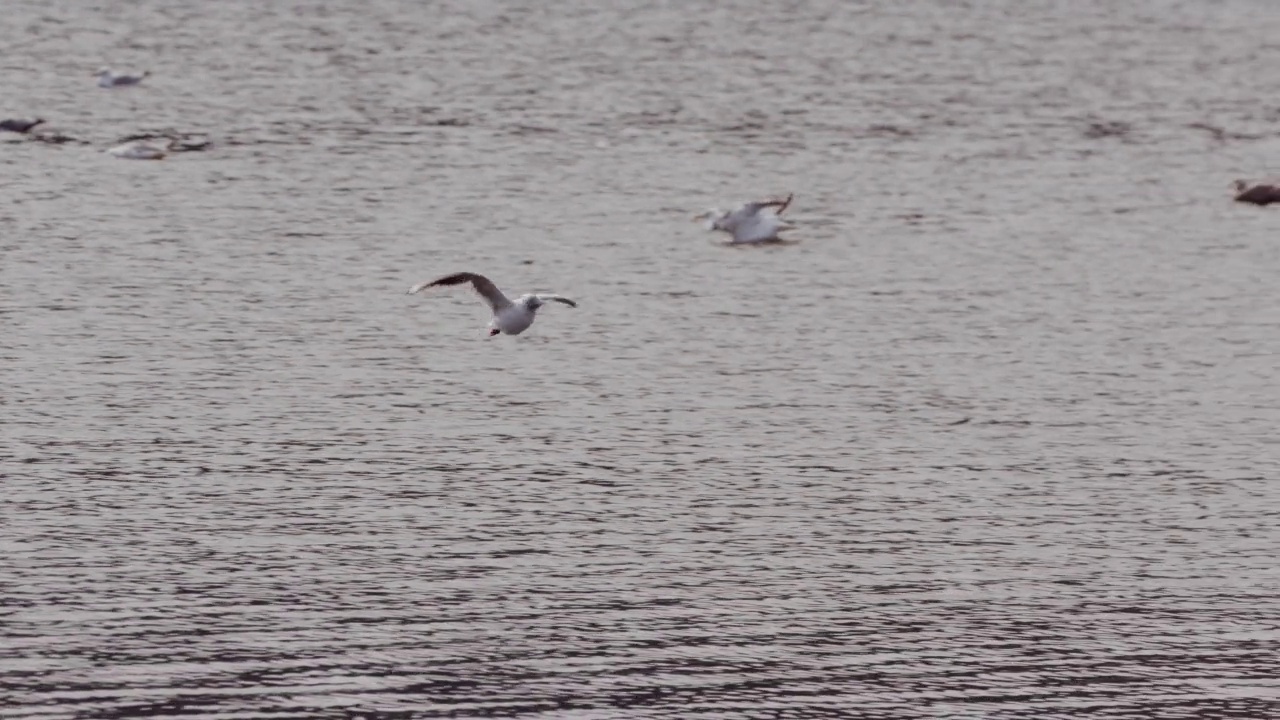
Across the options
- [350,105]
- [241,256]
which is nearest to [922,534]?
[241,256]

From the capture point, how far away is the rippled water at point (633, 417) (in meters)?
18.2

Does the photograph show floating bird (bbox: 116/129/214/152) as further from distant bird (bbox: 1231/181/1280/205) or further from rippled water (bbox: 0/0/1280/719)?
distant bird (bbox: 1231/181/1280/205)

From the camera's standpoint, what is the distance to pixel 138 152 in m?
39.5

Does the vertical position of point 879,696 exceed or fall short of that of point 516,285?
it exceeds it

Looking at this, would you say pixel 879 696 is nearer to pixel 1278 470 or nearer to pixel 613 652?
pixel 613 652

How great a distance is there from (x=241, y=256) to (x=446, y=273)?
9.58 feet

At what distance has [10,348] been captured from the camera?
26.8 m

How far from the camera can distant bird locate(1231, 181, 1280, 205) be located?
123 ft

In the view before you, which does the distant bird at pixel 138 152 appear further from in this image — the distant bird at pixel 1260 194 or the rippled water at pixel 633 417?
the distant bird at pixel 1260 194

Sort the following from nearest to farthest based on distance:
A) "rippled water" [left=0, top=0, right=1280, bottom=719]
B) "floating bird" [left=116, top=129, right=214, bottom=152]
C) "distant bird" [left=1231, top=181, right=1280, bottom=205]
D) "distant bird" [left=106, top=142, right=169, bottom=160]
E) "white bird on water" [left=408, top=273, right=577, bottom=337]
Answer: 1. "rippled water" [left=0, top=0, right=1280, bottom=719]
2. "white bird on water" [left=408, top=273, right=577, bottom=337]
3. "distant bird" [left=1231, top=181, right=1280, bottom=205]
4. "distant bird" [left=106, top=142, right=169, bottom=160]
5. "floating bird" [left=116, top=129, right=214, bottom=152]

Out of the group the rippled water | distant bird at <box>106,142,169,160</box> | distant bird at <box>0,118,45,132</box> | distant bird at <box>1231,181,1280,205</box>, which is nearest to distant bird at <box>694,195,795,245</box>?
the rippled water

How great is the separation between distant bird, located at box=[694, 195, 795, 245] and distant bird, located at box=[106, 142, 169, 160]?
10.4 metres

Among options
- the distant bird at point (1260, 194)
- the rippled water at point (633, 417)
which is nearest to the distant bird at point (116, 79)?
the rippled water at point (633, 417)

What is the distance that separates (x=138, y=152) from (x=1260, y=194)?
18.3 m
